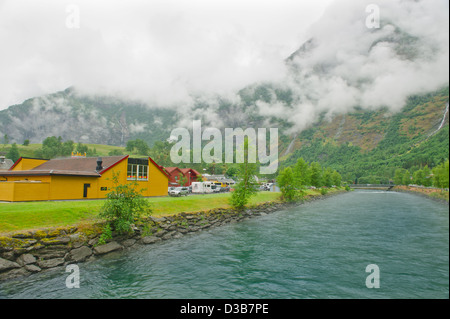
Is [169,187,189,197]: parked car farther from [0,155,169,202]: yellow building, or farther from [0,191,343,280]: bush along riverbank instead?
[0,191,343,280]: bush along riverbank

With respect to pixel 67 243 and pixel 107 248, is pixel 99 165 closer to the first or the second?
pixel 67 243

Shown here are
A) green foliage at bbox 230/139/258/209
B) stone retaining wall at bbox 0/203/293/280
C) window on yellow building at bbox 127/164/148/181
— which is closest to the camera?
stone retaining wall at bbox 0/203/293/280

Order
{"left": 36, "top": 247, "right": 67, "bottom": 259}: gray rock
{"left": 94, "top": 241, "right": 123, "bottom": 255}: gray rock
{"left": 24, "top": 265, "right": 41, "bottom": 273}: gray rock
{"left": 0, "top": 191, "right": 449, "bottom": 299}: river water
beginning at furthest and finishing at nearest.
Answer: {"left": 94, "top": 241, "right": 123, "bottom": 255}: gray rock, {"left": 36, "top": 247, "right": 67, "bottom": 259}: gray rock, {"left": 24, "top": 265, "right": 41, "bottom": 273}: gray rock, {"left": 0, "top": 191, "right": 449, "bottom": 299}: river water

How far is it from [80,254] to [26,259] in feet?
10.9

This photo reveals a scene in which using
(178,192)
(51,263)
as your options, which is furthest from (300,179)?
(51,263)

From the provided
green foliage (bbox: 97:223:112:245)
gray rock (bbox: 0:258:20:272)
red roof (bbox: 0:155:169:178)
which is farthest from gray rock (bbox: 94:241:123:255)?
red roof (bbox: 0:155:169:178)

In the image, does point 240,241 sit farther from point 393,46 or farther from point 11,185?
point 11,185

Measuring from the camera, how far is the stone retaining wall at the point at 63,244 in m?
17.0

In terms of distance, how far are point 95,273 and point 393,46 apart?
2034 centimetres

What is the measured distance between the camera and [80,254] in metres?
19.5

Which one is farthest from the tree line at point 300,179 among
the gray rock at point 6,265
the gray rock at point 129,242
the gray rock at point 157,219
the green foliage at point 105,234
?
the gray rock at point 6,265

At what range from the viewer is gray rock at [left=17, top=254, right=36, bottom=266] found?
17.0 metres

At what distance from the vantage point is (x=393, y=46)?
10.1 m
